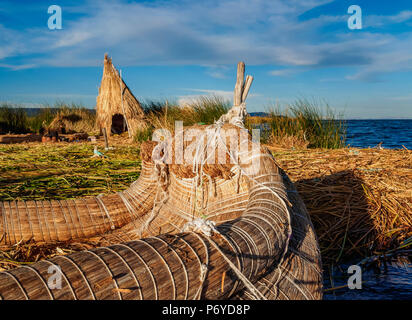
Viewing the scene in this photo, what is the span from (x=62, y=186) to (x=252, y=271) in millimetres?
3080

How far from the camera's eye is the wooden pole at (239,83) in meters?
2.00

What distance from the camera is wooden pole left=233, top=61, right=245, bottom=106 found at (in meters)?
2.00

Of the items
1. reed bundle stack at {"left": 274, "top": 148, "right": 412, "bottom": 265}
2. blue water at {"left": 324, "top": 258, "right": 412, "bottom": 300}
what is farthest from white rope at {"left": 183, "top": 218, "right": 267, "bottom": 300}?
reed bundle stack at {"left": 274, "top": 148, "right": 412, "bottom": 265}

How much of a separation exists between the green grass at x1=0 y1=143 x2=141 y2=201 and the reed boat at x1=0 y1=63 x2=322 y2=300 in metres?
1.20

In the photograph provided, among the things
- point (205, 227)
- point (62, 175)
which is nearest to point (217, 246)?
point (205, 227)

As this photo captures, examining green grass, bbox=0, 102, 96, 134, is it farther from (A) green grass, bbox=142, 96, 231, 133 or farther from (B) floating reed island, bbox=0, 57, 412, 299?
(B) floating reed island, bbox=0, 57, 412, 299

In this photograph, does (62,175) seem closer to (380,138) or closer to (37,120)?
(37,120)

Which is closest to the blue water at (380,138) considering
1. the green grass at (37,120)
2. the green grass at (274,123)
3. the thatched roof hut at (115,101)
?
the green grass at (274,123)

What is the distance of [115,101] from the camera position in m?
10.8

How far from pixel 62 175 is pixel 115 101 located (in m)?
6.97

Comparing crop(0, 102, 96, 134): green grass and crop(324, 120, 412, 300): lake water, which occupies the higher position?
crop(0, 102, 96, 134): green grass

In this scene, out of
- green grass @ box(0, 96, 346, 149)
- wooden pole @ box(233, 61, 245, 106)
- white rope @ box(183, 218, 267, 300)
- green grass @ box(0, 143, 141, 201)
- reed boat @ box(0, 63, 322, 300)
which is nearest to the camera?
reed boat @ box(0, 63, 322, 300)
